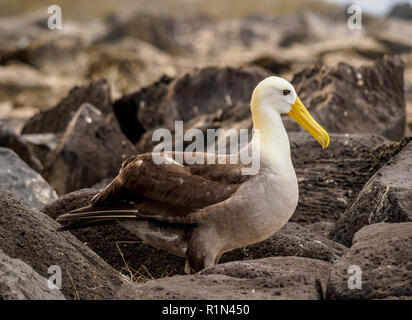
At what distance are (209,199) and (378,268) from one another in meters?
1.51

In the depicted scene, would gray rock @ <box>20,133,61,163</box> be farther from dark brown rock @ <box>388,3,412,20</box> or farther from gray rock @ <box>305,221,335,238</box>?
dark brown rock @ <box>388,3,412,20</box>

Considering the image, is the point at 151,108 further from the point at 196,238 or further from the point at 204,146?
the point at 196,238

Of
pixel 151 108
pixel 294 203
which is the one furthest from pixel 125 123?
pixel 294 203

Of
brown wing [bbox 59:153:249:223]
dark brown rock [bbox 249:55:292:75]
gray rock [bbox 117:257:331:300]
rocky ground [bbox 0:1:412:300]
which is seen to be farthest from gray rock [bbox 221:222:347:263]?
dark brown rock [bbox 249:55:292:75]

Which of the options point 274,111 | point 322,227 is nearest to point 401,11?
point 322,227

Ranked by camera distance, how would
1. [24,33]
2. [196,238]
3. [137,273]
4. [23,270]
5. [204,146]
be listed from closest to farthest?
1. [23,270]
2. [196,238]
3. [137,273]
4. [204,146]
5. [24,33]

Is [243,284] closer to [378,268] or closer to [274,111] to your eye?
[378,268]

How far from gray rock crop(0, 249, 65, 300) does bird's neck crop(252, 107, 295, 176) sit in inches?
72.4

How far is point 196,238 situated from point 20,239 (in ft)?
3.88

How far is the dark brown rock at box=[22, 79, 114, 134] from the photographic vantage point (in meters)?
12.6

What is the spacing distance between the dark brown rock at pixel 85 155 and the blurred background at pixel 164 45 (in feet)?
12.2

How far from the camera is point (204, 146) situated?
9.18m

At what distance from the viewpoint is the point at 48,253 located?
4793 mm

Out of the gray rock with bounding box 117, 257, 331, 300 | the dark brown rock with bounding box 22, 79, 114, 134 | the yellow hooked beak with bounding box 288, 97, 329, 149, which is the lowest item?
the gray rock with bounding box 117, 257, 331, 300
